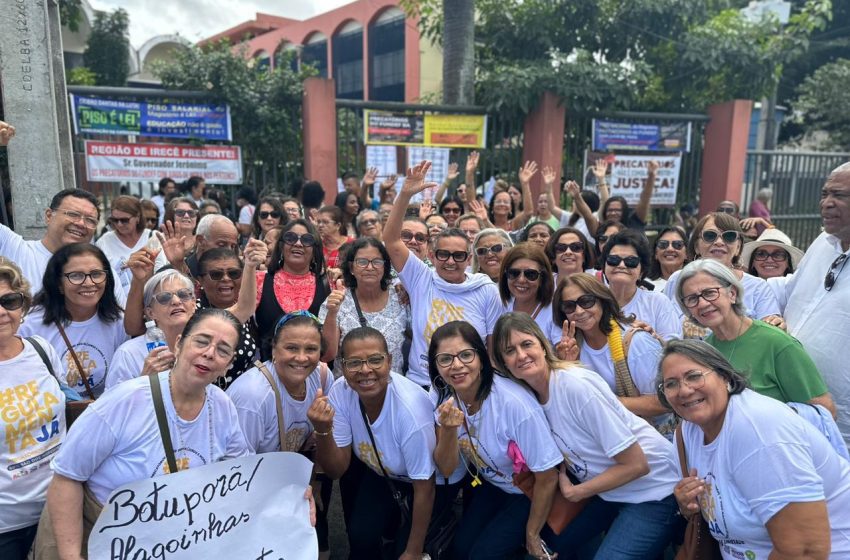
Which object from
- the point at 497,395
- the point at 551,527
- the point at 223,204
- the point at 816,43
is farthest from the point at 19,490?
the point at 816,43

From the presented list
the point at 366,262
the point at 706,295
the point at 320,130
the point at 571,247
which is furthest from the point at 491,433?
the point at 320,130

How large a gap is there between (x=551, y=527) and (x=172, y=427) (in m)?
1.92

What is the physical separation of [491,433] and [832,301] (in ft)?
6.38

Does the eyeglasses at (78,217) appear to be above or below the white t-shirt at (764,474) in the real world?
above

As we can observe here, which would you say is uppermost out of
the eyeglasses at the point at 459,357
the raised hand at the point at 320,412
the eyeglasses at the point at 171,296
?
the eyeglasses at the point at 171,296

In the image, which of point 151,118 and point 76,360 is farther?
point 151,118

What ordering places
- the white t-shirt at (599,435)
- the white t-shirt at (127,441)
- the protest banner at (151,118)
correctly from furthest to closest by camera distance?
the protest banner at (151,118)
the white t-shirt at (599,435)
the white t-shirt at (127,441)

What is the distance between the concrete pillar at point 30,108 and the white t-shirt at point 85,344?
2.15m

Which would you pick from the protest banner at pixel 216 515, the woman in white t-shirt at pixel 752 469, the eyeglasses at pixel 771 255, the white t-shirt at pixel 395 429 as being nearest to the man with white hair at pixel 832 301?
the woman in white t-shirt at pixel 752 469

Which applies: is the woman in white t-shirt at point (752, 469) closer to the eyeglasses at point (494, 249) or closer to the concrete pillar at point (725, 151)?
the eyeglasses at point (494, 249)

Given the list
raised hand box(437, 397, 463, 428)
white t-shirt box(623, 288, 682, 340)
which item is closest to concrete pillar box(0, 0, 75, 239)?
raised hand box(437, 397, 463, 428)

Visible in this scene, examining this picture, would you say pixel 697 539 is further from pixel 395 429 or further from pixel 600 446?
pixel 395 429

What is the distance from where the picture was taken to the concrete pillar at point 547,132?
33.3 ft

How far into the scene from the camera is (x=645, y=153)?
438 inches
